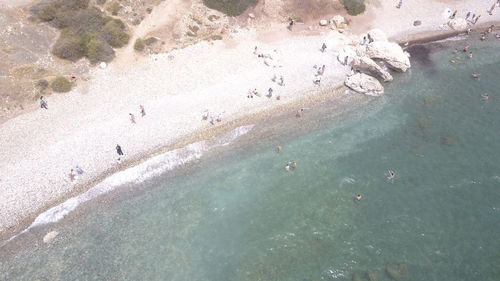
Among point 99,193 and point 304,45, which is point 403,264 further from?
point 304,45

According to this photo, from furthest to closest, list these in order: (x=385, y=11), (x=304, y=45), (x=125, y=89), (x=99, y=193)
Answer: (x=385, y=11), (x=304, y=45), (x=125, y=89), (x=99, y=193)

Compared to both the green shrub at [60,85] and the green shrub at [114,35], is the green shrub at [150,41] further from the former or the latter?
the green shrub at [60,85]

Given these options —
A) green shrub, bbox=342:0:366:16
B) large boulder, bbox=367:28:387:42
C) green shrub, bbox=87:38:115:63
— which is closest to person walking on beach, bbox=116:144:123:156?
green shrub, bbox=87:38:115:63

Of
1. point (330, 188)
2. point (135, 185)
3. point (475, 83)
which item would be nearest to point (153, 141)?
Answer: point (135, 185)

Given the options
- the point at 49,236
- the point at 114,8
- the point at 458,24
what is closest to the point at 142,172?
the point at 49,236

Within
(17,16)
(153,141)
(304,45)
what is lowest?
(153,141)

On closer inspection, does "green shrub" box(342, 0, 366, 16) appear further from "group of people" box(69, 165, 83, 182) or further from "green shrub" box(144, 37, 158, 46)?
"group of people" box(69, 165, 83, 182)
